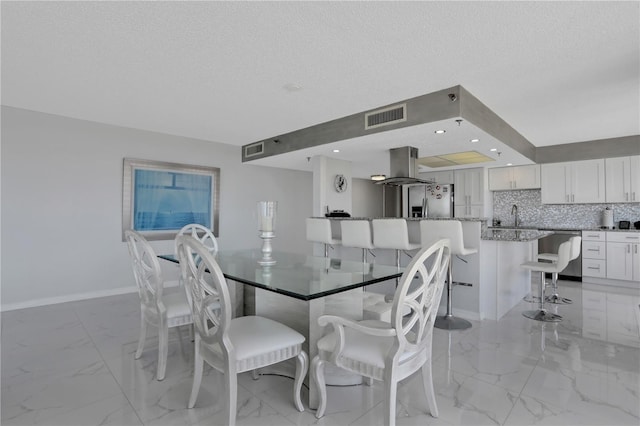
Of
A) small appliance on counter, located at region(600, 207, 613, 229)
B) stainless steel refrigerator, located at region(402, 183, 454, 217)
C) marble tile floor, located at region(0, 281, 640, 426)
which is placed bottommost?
marble tile floor, located at region(0, 281, 640, 426)

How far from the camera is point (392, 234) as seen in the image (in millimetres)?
3566

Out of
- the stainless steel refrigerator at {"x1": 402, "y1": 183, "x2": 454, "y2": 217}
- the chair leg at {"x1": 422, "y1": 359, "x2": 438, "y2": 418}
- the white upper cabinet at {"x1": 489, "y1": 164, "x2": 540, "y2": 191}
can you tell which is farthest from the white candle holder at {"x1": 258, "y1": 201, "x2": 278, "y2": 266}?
the white upper cabinet at {"x1": 489, "y1": 164, "x2": 540, "y2": 191}

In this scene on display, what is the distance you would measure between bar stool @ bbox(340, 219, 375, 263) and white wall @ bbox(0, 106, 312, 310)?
109 inches

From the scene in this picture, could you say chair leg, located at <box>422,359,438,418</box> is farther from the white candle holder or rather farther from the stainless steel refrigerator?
the stainless steel refrigerator

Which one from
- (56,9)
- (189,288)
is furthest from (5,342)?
(56,9)

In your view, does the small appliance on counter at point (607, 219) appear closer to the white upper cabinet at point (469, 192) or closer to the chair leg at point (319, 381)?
the white upper cabinet at point (469, 192)

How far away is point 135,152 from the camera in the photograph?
459 cm

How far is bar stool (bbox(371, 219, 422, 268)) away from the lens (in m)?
3.50

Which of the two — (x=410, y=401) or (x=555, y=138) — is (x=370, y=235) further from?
(x=555, y=138)

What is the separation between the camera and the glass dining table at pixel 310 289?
173 cm

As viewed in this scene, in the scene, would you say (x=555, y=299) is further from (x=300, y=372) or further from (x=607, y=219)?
(x=300, y=372)

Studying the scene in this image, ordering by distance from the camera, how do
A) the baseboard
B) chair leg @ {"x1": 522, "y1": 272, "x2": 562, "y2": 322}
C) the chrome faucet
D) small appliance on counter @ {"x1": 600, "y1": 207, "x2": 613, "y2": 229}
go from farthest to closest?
the chrome faucet
small appliance on counter @ {"x1": 600, "y1": 207, "x2": 613, "y2": 229}
the baseboard
chair leg @ {"x1": 522, "y1": 272, "x2": 562, "y2": 322}

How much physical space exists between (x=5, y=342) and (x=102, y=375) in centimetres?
131

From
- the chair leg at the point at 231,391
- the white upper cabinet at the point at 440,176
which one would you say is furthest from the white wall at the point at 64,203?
the white upper cabinet at the point at 440,176
